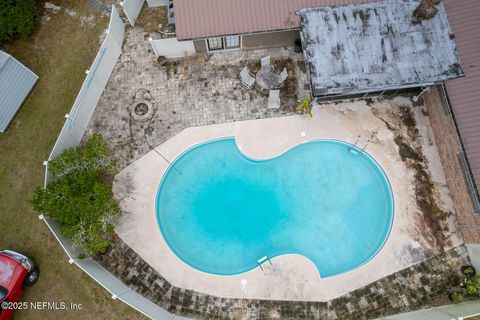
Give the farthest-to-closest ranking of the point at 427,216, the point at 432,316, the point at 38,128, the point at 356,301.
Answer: the point at 38,128
the point at 427,216
the point at 356,301
the point at 432,316

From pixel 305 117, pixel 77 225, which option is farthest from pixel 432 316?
pixel 77 225

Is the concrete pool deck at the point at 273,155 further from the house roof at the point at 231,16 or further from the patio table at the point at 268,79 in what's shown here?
the house roof at the point at 231,16

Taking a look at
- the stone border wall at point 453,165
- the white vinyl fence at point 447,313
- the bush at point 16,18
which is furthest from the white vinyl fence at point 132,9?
the white vinyl fence at point 447,313

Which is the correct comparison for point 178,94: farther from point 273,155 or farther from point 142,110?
point 273,155

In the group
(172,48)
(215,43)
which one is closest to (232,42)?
(215,43)

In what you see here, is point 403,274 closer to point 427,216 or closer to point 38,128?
point 427,216
